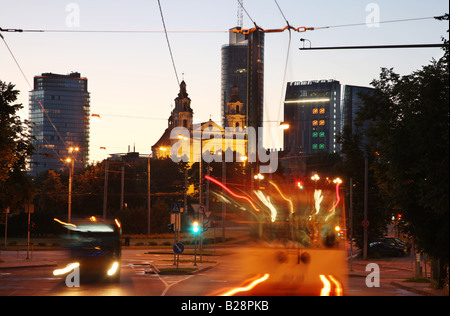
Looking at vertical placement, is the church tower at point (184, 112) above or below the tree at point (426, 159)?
above

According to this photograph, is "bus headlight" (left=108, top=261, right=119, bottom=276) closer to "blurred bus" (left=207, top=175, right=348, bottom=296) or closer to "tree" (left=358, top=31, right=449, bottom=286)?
"blurred bus" (left=207, top=175, right=348, bottom=296)

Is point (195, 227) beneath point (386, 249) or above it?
above

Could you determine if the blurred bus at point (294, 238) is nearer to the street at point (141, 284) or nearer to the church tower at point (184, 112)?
the street at point (141, 284)

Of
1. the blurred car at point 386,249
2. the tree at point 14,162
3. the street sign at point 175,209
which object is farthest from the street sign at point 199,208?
the blurred car at point 386,249

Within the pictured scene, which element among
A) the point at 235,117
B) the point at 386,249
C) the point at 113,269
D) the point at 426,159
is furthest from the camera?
the point at 235,117

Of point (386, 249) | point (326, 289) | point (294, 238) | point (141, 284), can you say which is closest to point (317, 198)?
point (294, 238)

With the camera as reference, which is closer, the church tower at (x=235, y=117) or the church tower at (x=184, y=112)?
the church tower at (x=184, y=112)

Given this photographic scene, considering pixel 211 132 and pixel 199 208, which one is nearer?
pixel 199 208

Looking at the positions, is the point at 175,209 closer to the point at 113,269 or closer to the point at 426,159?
the point at 113,269

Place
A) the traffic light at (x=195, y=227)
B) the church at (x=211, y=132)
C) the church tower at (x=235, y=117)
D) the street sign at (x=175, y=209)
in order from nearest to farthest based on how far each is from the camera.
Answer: the street sign at (x=175, y=209) < the traffic light at (x=195, y=227) < the church at (x=211, y=132) < the church tower at (x=235, y=117)

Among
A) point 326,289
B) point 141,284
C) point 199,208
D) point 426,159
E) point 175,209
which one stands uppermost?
point 426,159

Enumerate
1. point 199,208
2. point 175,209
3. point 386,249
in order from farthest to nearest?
point 386,249 < point 199,208 < point 175,209
